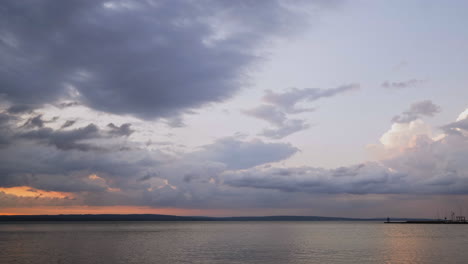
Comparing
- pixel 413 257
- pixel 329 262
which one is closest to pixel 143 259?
pixel 329 262

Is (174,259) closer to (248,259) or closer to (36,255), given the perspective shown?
(248,259)

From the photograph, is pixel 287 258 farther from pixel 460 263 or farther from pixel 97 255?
pixel 97 255

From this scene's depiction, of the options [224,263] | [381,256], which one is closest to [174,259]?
[224,263]

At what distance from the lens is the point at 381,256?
265 ft

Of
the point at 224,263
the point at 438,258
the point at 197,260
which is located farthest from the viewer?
the point at 438,258

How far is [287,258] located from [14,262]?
165ft

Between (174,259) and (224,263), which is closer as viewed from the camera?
(224,263)

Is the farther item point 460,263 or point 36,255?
point 36,255

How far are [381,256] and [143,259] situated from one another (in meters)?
48.4

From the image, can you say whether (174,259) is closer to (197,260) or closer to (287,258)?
(197,260)

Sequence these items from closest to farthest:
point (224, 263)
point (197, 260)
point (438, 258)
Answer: point (224, 263) → point (197, 260) → point (438, 258)

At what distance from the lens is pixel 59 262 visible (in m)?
69.6

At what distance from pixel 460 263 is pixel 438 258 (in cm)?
934

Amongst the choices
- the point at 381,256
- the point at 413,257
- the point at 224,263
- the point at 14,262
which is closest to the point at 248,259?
the point at 224,263
